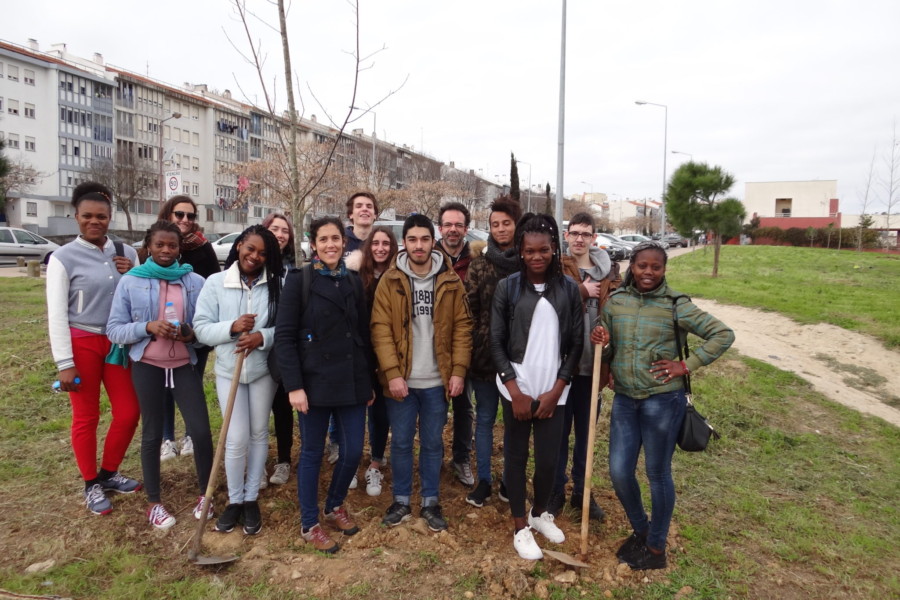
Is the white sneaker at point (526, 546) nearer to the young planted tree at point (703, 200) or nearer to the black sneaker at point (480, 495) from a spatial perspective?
the black sneaker at point (480, 495)

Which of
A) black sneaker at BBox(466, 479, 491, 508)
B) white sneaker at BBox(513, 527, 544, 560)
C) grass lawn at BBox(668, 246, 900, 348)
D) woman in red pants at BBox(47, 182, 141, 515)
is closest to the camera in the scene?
white sneaker at BBox(513, 527, 544, 560)

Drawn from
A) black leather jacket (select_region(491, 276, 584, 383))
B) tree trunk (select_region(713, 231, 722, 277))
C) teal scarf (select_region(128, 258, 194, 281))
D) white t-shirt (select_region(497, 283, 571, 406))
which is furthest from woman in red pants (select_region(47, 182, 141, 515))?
tree trunk (select_region(713, 231, 722, 277))

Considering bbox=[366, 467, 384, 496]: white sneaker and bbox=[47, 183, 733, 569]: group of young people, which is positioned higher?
bbox=[47, 183, 733, 569]: group of young people

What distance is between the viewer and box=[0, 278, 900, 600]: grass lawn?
2975mm

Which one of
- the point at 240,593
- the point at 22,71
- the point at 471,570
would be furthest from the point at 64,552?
the point at 22,71

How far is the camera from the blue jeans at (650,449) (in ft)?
9.99

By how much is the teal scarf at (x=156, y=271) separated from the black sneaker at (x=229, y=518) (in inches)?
59.1

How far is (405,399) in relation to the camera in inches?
137

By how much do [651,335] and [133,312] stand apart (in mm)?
3087

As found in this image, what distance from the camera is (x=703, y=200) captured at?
2083 centimetres

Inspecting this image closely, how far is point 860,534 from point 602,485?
65.4 inches

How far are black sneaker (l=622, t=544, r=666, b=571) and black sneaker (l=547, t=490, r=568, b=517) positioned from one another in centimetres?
55

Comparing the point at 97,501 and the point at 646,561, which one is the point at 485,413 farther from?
the point at 97,501

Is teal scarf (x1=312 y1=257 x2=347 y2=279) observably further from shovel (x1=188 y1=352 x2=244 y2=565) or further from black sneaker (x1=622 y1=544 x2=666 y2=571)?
black sneaker (x1=622 y1=544 x2=666 y2=571)
